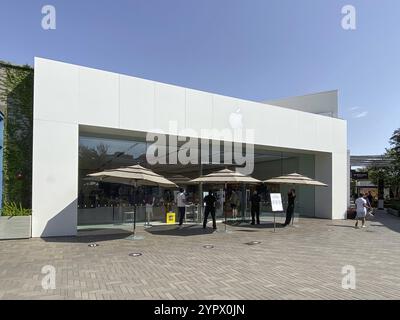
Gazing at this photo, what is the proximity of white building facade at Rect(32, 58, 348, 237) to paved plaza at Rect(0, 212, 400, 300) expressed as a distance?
57.2 inches

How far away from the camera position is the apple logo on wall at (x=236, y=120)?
15248mm

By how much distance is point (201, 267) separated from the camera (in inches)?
283

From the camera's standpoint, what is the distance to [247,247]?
31.9ft

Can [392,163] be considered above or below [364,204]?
above

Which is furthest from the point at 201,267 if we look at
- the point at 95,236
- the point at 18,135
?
the point at 18,135

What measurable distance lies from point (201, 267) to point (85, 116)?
23.4 ft

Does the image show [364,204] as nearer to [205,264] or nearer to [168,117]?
[168,117]

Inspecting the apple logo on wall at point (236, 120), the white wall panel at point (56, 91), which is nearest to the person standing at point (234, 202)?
the apple logo on wall at point (236, 120)

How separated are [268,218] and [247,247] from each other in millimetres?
8638

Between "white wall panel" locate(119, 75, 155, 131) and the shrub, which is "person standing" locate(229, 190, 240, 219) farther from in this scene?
the shrub

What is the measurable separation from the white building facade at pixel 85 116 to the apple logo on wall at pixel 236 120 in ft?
0.53

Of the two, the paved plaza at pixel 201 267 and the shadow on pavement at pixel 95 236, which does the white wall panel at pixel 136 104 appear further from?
the paved plaza at pixel 201 267
